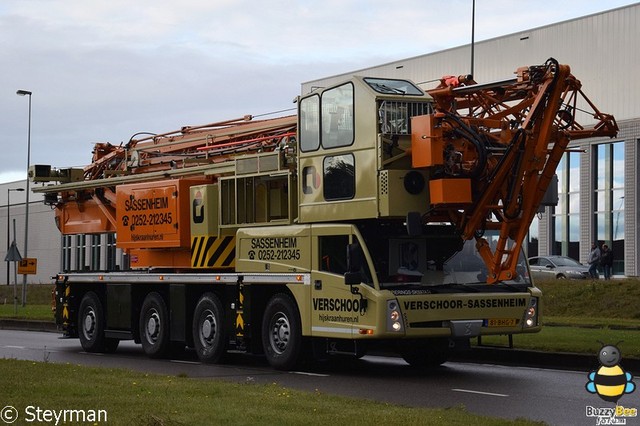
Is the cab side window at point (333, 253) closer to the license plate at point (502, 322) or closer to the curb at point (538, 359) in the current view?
the license plate at point (502, 322)

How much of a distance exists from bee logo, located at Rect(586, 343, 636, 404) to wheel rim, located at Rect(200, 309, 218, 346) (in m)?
8.45

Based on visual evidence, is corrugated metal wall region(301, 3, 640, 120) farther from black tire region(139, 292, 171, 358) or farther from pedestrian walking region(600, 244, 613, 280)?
black tire region(139, 292, 171, 358)

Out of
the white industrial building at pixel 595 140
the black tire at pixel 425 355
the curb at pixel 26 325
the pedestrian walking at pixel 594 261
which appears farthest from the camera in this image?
the white industrial building at pixel 595 140

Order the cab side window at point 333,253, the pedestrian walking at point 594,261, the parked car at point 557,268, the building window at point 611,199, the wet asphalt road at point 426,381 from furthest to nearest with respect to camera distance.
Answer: the building window at point 611,199 → the parked car at point 557,268 → the pedestrian walking at point 594,261 → the cab side window at point 333,253 → the wet asphalt road at point 426,381

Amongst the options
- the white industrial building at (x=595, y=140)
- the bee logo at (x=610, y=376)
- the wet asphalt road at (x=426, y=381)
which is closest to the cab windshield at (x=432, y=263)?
the wet asphalt road at (x=426, y=381)

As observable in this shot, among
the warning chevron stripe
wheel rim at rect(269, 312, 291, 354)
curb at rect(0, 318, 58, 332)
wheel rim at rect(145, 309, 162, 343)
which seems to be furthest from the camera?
curb at rect(0, 318, 58, 332)

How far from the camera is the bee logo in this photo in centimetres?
1110

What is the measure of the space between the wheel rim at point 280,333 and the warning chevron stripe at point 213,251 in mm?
1784

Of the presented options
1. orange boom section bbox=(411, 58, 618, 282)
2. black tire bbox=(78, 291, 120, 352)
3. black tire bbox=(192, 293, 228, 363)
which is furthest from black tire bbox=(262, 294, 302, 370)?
black tire bbox=(78, 291, 120, 352)

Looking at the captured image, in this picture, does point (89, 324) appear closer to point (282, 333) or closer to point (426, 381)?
point (282, 333)

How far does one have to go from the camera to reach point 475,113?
17.7 metres

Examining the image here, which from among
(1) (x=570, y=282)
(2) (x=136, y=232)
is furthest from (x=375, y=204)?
(1) (x=570, y=282)

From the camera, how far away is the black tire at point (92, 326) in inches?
911

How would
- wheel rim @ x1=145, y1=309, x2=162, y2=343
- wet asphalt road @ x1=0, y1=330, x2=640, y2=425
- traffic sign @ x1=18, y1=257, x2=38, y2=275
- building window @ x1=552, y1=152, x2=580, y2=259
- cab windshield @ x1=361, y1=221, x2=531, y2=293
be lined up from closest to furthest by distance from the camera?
wet asphalt road @ x1=0, y1=330, x2=640, y2=425
cab windshield @ x1=361, y1=221, x2=531, y2=293
wheel rim @ x1=145, y1=309, x2=162, y2=343
traffic sign @ x1=18, y1=257, x2=38, y2=275
building window @ x1=552, y1=152, x2=580, y2=259
